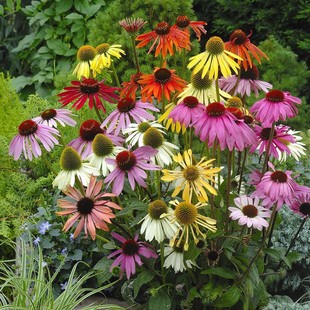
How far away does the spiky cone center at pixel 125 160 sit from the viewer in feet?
5.96

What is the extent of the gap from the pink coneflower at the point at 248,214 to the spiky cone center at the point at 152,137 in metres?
0.30

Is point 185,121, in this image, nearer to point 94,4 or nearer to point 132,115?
point 132,115

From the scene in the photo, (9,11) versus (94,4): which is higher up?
(94,4)

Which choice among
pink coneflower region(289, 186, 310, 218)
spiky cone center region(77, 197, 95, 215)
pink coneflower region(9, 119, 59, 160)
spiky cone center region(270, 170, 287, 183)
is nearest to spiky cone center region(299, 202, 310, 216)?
pink coneflower region(289, 186, 310, 218)

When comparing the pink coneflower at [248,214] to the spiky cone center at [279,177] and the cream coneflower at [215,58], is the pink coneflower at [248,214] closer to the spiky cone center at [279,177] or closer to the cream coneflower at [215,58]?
the spiky cone center at [279,177]

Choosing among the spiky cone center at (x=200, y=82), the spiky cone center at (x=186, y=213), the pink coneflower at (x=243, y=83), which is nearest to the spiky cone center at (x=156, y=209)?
the spiky cone center at (x=186, y=213)

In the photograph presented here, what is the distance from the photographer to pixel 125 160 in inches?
71.5

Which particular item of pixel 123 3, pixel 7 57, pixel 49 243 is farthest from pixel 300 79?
pixel 7 57

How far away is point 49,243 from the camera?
250cm

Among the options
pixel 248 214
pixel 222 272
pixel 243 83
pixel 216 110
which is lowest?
pixel 222 272

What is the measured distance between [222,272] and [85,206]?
47 centimetres

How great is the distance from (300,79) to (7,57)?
2.64m

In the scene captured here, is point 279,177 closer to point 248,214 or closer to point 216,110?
point 248,214

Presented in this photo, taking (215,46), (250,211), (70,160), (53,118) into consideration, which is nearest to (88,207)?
(70,160)
